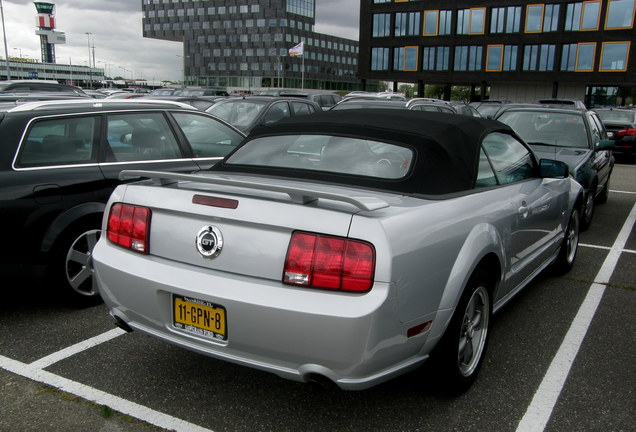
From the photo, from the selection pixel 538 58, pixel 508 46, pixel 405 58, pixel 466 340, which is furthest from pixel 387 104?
pixel 405 58

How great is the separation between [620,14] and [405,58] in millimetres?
20215

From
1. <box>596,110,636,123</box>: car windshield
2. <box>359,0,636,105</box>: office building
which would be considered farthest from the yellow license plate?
<box>359,0,636,105</box>: office building

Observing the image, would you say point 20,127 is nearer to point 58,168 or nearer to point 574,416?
point 58,168

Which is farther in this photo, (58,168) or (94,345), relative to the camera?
(58,168)

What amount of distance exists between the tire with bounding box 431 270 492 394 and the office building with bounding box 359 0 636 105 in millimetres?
54082

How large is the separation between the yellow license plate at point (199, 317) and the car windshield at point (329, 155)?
3.81 ft

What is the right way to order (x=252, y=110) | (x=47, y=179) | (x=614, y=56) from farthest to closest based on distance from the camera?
(x=614, y=56), (x=252, y=110), (x=47, y=179)

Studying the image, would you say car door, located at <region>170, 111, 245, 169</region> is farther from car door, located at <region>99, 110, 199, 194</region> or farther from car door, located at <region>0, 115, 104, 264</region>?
car door, located at <region>0, 115, 104, 264</region>

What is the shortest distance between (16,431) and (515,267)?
308 cm

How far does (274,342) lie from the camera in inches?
95.4

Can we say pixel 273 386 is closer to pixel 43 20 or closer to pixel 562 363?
pixel 562 363

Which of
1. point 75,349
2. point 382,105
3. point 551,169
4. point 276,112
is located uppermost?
point 382,105

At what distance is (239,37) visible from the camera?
101m

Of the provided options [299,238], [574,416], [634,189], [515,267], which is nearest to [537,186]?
[515,267]
